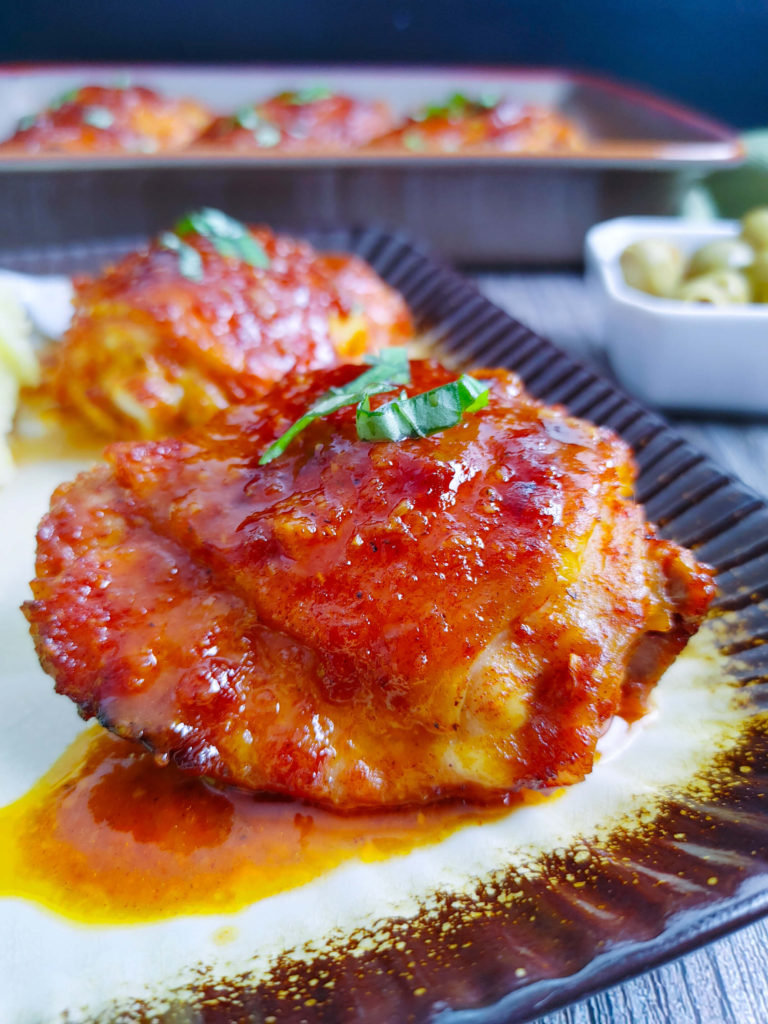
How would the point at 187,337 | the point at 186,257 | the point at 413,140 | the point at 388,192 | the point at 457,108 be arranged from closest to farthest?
the point at 187,337 < the point at 186,257 < the point at 388,192 < the point at 413,140 < the point at 457,108

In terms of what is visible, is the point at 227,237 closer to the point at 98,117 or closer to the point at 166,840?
the point at 166,840

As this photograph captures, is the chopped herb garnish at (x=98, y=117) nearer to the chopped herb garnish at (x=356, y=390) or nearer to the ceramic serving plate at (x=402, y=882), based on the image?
the chopped herb garnish at (x=356, y=390)

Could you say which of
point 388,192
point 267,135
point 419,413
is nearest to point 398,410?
point 419,413

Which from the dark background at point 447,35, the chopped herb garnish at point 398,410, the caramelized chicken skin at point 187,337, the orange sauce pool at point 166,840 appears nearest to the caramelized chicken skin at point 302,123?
the dark background at point 447,35

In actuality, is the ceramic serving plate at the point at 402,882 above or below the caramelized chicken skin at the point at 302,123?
below

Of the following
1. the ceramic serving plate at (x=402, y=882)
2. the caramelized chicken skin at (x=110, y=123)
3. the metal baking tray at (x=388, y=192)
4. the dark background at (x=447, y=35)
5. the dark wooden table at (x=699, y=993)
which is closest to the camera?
the ceramic serving plate at (x=402, y=882)

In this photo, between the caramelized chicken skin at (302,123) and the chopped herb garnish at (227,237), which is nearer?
the chopped herb garnish at (227,237)

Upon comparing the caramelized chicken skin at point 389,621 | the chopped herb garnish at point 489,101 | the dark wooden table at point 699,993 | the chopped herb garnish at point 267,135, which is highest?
the chopped herb garnish at point 489,101
